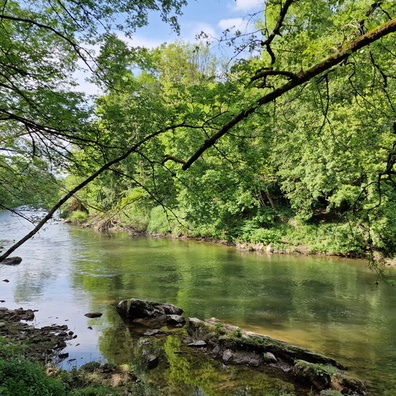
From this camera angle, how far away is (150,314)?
8625 millimetres

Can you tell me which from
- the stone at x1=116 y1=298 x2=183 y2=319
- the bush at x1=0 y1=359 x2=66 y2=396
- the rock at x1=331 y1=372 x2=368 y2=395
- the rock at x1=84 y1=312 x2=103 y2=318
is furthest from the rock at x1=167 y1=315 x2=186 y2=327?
the bush at x1=0 y1=359 x2=66 y2=396

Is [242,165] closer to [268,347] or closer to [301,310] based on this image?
[268,347]

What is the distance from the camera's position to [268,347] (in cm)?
646

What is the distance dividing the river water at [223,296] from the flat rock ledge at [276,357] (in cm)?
59

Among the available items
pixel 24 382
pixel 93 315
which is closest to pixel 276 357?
pixel 24 382

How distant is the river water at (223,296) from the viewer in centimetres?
691

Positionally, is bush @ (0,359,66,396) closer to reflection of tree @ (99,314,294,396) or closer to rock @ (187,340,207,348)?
reflection of tree @ (99,314,294,396)

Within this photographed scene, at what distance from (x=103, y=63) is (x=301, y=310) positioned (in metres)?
8.31

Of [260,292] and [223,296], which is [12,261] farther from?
[260,292]

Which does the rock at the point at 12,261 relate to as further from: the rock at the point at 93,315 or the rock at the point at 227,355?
the rock at the point at 227,355

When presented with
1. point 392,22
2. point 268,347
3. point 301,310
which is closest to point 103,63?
point 392,22

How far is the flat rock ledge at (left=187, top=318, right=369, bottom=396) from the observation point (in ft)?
17.5

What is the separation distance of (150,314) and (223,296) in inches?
113

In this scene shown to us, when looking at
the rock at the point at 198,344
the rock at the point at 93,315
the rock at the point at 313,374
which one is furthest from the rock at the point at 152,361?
the rock at the point at 93,315
